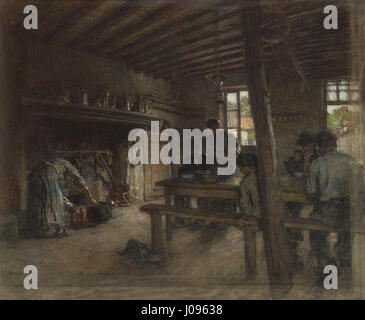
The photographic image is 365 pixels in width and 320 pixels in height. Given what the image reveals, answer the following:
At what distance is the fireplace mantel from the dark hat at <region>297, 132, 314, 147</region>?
2057mm

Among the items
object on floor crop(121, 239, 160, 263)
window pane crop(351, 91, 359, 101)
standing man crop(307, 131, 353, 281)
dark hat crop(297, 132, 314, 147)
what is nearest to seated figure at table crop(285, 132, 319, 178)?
dark hat crop(297, 132, 314, 147)

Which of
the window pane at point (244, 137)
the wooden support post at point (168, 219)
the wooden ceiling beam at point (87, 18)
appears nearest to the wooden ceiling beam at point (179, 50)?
the wooden ceiling beam at point (87, 18)

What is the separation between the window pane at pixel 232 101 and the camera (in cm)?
377

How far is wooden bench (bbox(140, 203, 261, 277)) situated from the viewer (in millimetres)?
3154

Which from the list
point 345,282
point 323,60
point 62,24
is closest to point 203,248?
point 345,282

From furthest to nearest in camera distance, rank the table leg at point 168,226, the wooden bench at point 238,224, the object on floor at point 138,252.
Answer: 1. the table leg at point 168,226
2. the object on floor at point 138,252
3. the wooden bench at point 238,224

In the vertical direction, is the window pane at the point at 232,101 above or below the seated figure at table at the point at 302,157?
above

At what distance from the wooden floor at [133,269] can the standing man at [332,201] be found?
0.89 feet

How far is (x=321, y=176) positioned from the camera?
3.20m

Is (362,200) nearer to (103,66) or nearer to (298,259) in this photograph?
(298,259)

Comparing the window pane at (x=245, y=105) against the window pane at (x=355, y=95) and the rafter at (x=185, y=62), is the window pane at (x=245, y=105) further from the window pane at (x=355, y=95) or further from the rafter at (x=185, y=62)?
the window pane at (x=355, y=95)

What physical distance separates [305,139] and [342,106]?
Answer: 1.95 ft

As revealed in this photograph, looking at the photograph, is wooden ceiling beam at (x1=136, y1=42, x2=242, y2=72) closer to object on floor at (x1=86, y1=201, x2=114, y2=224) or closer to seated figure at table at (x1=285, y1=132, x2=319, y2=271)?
seated figure at table at (x1=285, y1=132, x2=319, y2=271)

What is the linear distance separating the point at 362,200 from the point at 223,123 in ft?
6.51
